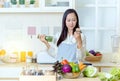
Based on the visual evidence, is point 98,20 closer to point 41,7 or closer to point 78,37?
point 41,7

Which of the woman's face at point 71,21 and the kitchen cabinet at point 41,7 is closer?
the woman's face at point 71,21

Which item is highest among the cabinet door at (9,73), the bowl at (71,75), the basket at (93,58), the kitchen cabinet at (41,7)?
the kitchen cabinet at (41,7)

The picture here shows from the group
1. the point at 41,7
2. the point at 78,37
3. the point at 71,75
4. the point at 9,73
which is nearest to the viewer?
the point at 71,75

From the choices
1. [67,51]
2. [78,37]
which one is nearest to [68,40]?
[67,51]

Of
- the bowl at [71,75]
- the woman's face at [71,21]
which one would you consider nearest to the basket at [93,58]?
the woman's face at [71,21]

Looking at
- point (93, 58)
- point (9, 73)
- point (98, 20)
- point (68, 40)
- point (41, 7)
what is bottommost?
point (9, 73)

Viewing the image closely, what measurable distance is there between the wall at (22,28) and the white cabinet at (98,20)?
1.14 feet

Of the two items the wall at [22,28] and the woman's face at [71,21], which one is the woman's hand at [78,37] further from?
the wall at [22,28]

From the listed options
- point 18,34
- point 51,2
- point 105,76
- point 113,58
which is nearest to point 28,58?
point 18,34

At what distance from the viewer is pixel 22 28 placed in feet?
12.7

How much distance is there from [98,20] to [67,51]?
3.45 feet

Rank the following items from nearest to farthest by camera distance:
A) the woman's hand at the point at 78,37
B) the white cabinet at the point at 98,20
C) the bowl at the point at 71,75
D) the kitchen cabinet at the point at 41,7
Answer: the bowl at the point at 71,75 < the woman's hand at the point at 78,37 < the kitchen cabinet at the point at 41,7 < the white cabinet at the point at 98,20

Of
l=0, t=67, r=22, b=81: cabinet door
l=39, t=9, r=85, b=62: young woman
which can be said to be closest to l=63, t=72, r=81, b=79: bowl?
l=39, t=9, r=85, b=62: young woman

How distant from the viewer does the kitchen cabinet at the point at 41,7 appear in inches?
141
